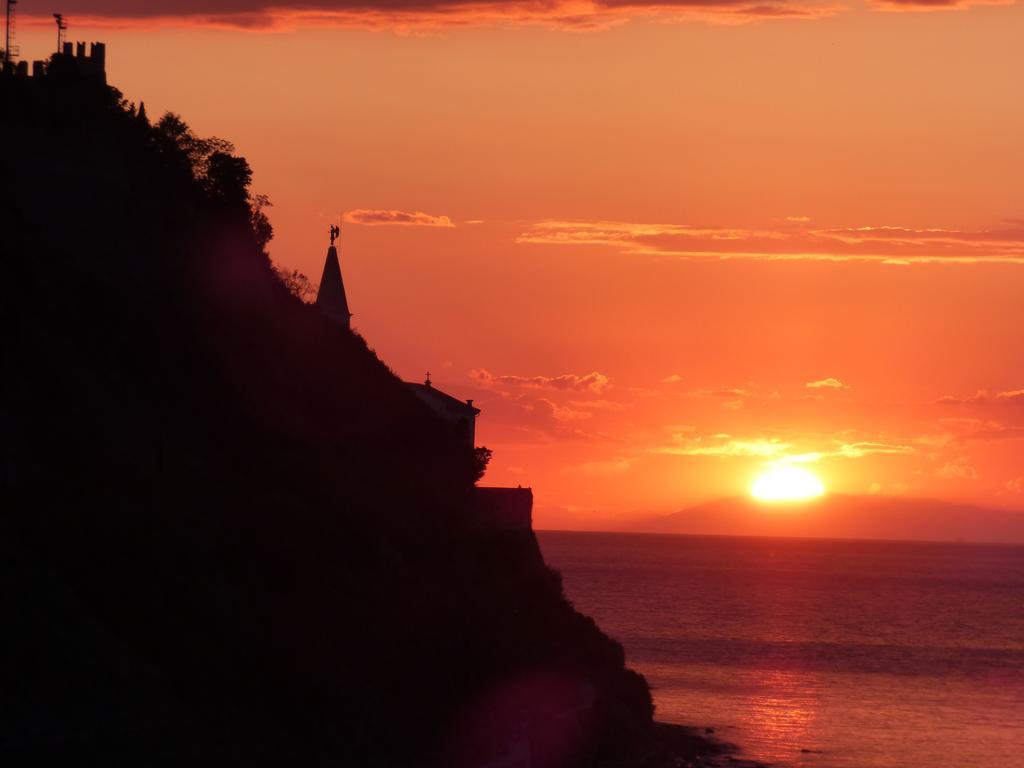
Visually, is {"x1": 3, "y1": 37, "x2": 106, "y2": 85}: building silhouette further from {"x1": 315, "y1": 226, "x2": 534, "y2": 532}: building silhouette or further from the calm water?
the calm water

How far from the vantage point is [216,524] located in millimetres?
50344

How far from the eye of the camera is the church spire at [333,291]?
8294 cm

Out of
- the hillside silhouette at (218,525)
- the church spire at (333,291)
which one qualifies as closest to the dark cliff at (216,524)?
the hillside silhouette at (218,525)

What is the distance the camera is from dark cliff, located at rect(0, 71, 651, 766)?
138 ft

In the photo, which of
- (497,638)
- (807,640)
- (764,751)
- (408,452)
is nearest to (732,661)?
(807,640)

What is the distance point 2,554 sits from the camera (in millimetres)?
41094

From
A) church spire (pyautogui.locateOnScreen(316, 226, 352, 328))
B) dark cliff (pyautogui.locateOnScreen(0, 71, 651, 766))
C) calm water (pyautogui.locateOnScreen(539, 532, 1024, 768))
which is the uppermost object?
church spire (pyautogui.locateOnScreen(316, 226, 352, 328))

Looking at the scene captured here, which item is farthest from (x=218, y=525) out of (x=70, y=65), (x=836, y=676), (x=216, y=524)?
(x=836, y=676)

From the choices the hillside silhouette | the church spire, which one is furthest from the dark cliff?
the church spire

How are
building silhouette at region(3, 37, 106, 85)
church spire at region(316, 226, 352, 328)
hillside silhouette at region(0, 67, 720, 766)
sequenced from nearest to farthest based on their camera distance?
hillside silhouette at region(0, 67, 720, 766), building silhouette at region(3, 37, 106, 85), church spire at region(316, 226, 352, 328)

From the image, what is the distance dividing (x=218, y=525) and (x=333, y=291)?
34.9 metres

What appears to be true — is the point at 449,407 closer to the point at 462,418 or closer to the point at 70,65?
the point at 462,418

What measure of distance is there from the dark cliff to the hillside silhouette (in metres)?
0.11

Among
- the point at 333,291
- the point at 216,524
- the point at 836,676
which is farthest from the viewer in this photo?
the point at 836,676
